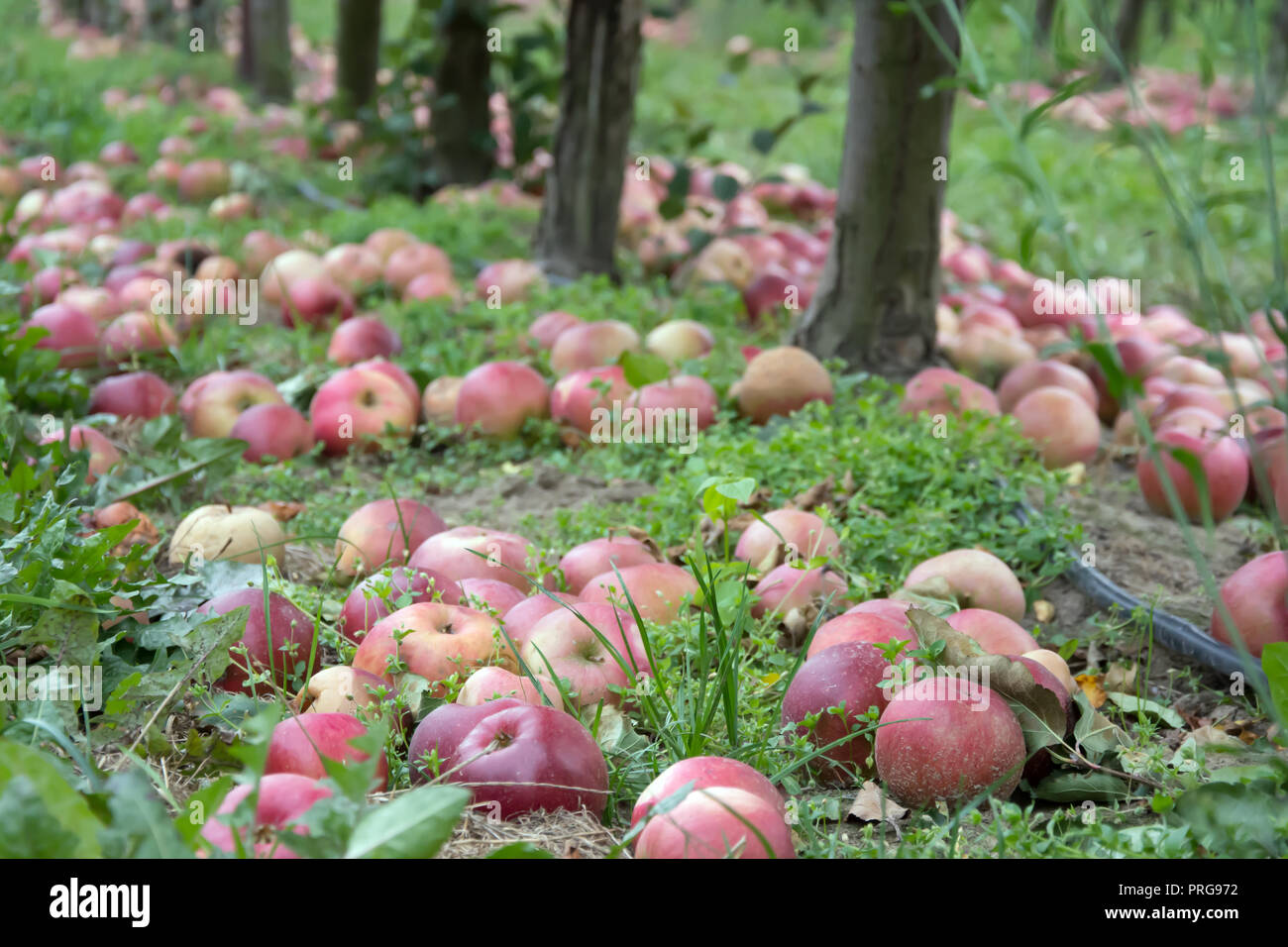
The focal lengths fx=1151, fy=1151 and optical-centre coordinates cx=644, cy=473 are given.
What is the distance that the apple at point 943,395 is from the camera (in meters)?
3.42

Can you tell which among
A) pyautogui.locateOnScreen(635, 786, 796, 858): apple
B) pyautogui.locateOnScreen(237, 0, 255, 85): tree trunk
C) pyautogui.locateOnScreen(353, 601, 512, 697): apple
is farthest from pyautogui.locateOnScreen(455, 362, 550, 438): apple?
pyautogui.locateOnScreen(237, 0, 255, 85): tree trunk

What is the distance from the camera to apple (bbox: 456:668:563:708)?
1858 millimetres

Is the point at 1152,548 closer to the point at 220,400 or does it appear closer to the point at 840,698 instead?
the point at 840,698

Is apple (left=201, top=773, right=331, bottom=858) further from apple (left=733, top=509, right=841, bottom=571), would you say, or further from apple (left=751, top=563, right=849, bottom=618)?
apple (left=733, top=509, right=841, bottom=571)

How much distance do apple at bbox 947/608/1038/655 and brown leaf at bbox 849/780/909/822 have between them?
0.41 metres

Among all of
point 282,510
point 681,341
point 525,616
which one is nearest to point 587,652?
point 525,616

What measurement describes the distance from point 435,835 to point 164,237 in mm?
4845

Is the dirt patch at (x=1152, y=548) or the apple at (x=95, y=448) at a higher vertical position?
the apple at (x=95, y=448)

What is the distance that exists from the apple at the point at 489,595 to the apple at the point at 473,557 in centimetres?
11

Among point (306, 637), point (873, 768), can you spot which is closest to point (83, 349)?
point (306, 637)

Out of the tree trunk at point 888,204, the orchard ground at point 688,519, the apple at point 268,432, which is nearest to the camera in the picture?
the orchard ground at point 688,519

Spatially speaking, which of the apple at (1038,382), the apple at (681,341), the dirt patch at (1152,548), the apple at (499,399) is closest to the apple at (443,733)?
the dirt patch at (1152,548)

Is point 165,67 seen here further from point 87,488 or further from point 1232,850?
point 1232,850

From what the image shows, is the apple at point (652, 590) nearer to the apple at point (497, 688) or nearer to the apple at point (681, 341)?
the apple at point (497, 688)
